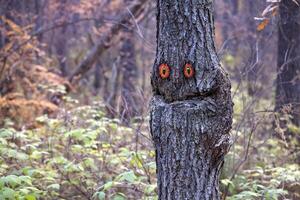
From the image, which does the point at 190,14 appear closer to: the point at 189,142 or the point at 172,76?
the point at 172,76

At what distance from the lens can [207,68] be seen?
10.7ft

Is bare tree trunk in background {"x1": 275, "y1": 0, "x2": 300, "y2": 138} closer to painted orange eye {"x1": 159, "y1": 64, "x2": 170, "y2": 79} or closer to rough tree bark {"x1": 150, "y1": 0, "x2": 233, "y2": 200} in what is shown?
rough tree bark {"x1": 150, "y1": 0, "x2": 233, "y2": 200}

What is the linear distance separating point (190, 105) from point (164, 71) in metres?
0.34

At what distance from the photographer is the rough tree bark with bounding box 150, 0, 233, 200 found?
128 inches

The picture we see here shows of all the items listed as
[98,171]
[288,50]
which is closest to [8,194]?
[98,171]

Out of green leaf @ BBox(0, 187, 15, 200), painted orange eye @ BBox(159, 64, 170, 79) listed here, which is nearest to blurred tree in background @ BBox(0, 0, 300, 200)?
green leaf @ BBox(0, 187, 15, 200)

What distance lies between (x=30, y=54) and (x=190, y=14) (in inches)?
254

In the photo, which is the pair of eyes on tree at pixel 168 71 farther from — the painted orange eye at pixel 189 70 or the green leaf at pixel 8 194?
the green leaf at pixel 8 194

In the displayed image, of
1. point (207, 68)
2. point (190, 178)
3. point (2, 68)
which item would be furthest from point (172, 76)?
point (2, 68)

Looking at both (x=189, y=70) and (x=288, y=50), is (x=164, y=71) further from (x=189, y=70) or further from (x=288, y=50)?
(x=288, y=50)

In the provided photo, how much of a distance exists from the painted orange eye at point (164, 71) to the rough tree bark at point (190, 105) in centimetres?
2

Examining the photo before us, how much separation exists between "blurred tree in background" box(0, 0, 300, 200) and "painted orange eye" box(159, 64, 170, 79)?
132 centimetres

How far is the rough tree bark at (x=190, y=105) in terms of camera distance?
3264 mm

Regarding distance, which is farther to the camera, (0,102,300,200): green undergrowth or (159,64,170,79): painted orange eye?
(0,102,300,200): green undergrowth
